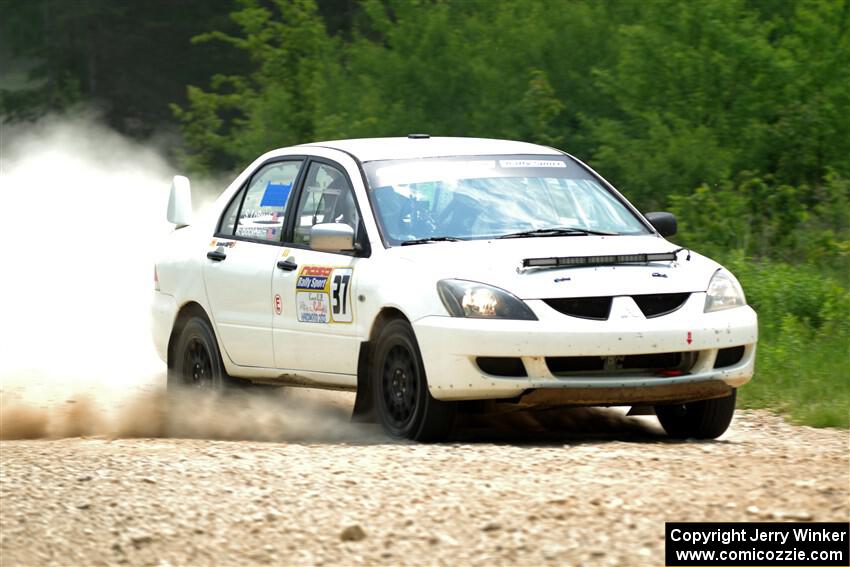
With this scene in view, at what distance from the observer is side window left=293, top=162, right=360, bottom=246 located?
9.22 metres

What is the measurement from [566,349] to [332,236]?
1.52 metres

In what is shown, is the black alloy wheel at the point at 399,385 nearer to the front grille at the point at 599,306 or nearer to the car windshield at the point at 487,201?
the car windshield at the point at 487,201

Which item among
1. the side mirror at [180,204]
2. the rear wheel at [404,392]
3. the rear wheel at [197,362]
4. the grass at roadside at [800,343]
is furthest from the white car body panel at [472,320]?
the grass at roadside at [800,343]

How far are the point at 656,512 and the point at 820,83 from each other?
12553mm

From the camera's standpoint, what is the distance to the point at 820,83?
58.1ft

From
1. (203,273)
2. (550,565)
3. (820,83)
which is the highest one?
(820,83)

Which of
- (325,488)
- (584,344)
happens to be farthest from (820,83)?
(325,488)

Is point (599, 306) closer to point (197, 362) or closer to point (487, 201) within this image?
point (487, 201)

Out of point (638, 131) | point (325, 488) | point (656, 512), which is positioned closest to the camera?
point (656, 512)

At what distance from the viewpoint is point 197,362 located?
10.5 metres

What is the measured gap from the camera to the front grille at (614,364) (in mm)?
8008

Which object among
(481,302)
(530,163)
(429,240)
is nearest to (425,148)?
(530,163)

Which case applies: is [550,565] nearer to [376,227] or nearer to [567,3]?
[376,227]

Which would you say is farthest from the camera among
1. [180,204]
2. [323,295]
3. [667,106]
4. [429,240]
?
[667,106]
